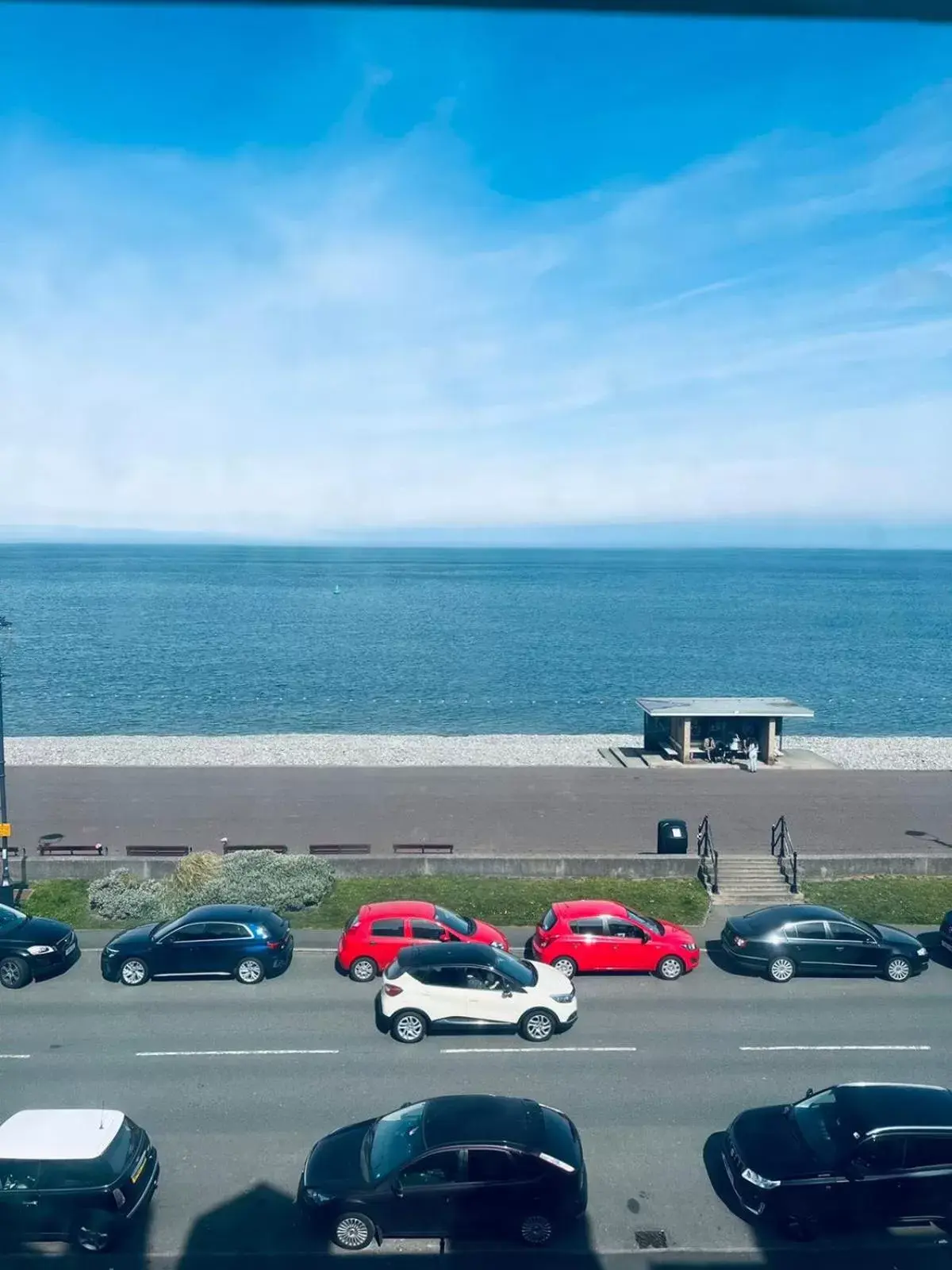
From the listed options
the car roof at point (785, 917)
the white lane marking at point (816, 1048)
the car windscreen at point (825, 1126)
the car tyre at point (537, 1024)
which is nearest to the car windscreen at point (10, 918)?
the car tyre at point (537, 1024)

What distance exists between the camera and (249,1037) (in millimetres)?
15547

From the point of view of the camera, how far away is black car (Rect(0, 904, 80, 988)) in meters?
17.5

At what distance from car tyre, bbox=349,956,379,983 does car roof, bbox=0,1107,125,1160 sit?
6.82 m

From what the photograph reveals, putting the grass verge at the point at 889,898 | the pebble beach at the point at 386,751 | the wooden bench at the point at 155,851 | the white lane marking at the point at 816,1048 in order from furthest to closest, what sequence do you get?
the pebble beach at the point at 386,751
the wooden bench at the point at 155,851
the grass verge at the point at 889,898
the white lane marking at the point at 816,1048

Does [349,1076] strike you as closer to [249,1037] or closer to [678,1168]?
[249,1037]

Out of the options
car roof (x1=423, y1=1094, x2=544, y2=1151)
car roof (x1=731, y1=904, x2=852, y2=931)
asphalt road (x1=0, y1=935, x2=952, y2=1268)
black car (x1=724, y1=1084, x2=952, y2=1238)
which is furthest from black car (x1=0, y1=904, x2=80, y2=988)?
car roof (x1=731, y1=904, x2=852, y2=931)

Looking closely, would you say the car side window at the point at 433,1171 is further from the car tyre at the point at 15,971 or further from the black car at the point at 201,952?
the car tyre at the point at 15,971

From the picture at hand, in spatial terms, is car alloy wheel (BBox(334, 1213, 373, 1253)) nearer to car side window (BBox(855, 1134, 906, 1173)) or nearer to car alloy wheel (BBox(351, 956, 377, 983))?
car side window (BBox(855, 1134, 906, 1173))

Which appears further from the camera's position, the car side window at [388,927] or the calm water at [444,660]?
the calm water at [444,660]

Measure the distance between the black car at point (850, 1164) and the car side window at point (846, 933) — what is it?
20.9ft

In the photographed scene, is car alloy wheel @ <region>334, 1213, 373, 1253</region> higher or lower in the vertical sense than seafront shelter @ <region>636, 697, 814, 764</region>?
lower

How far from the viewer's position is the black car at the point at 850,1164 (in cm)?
1079

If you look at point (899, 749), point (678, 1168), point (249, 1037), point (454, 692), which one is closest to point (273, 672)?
point (454, 692)

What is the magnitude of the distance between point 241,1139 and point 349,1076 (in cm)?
207
